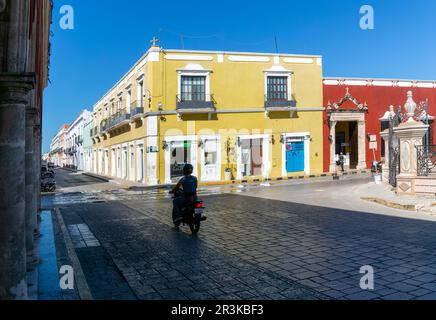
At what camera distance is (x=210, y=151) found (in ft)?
87.3

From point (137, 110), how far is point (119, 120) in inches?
232

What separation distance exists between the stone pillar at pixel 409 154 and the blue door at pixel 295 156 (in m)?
14.6

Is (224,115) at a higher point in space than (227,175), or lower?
higher

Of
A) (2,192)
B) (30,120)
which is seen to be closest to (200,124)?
(30,120)

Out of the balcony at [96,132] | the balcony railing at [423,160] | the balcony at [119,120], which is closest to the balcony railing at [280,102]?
the balcony at [119,120]

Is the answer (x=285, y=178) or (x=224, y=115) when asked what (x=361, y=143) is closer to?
(x=285, y=178)

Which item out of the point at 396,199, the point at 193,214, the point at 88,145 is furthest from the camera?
the point at 88,145

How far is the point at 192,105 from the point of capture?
1009 inches

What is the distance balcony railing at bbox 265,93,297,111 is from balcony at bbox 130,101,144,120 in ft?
29.1

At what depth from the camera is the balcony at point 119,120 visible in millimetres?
30072

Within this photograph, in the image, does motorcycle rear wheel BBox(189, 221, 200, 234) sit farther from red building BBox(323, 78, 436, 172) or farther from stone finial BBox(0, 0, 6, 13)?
red building BBox(323, 78, 436, 172)

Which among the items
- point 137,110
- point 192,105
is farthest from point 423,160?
point 137,110

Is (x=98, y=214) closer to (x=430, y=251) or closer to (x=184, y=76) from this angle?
(x=430, y=251)
